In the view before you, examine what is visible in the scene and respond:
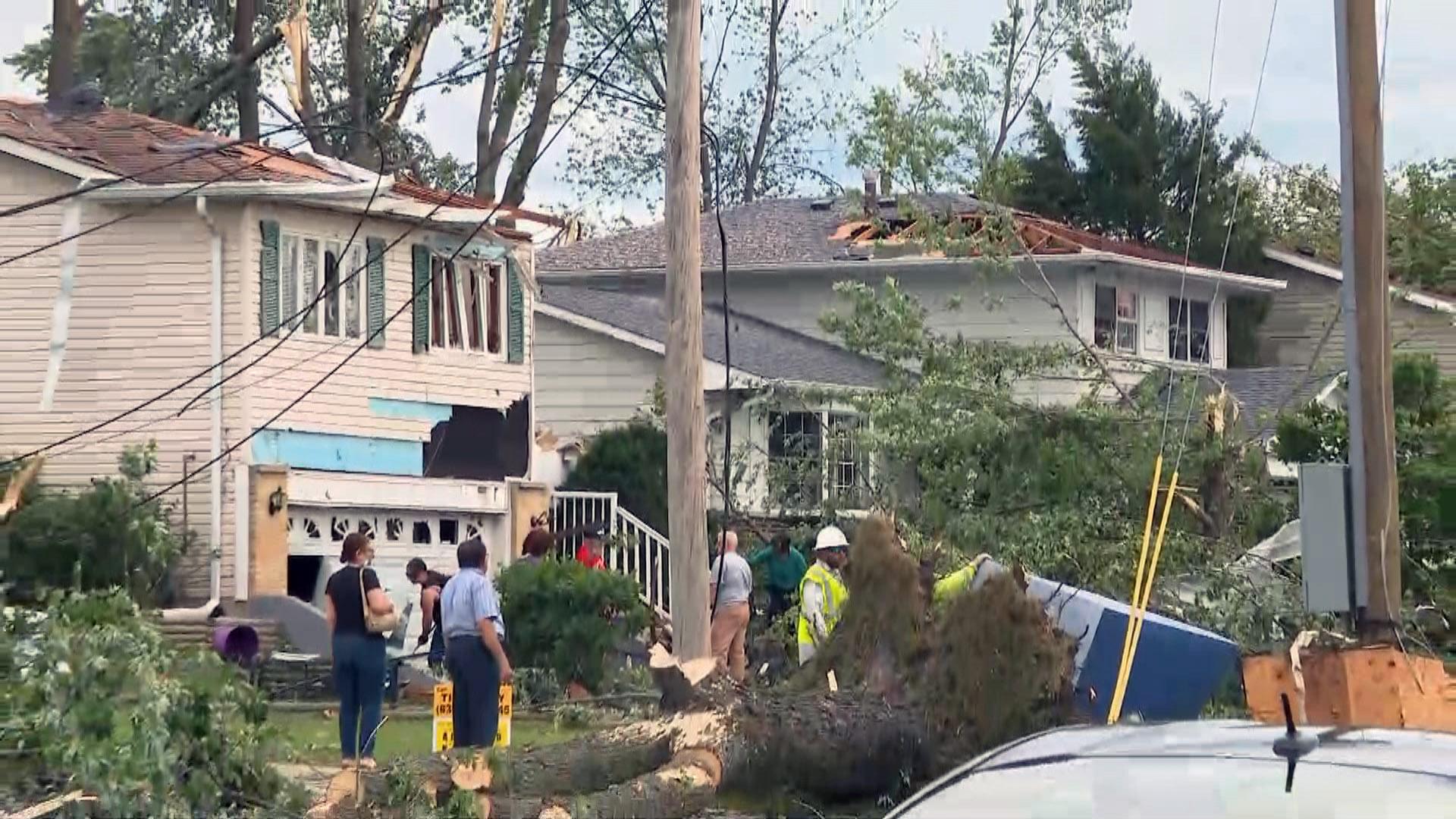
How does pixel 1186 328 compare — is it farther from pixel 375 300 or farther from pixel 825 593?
pixel 825 593

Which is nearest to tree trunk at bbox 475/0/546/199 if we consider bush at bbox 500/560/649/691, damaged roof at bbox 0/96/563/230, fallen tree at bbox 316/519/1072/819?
damaged roof at bbox 0/96/563/230

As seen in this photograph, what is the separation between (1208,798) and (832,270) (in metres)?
29.5

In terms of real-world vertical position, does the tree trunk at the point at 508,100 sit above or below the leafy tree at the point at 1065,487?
above

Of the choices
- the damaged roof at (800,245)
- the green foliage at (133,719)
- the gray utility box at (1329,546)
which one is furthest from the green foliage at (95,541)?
the gray utility box at (1329,546)

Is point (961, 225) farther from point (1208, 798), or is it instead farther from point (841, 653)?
point (1208, 798)

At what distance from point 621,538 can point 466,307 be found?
3.33 metres

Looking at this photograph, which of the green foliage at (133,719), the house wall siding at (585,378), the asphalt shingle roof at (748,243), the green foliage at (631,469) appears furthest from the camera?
the asphalt shingle roof at (748,243)

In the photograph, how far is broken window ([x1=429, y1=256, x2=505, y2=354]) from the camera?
25.6 m

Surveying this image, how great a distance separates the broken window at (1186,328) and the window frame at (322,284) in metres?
14.7

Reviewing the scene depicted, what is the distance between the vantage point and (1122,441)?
17.8 m

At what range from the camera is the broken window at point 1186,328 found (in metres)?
35.4

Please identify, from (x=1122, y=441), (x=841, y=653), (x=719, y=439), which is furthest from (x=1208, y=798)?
(x=719, y=439)

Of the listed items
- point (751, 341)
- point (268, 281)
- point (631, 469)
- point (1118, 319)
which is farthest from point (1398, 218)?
point (268, 281)

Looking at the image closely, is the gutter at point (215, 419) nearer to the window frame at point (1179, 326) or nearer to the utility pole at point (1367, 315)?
the utility pole at point (1367, 315)
